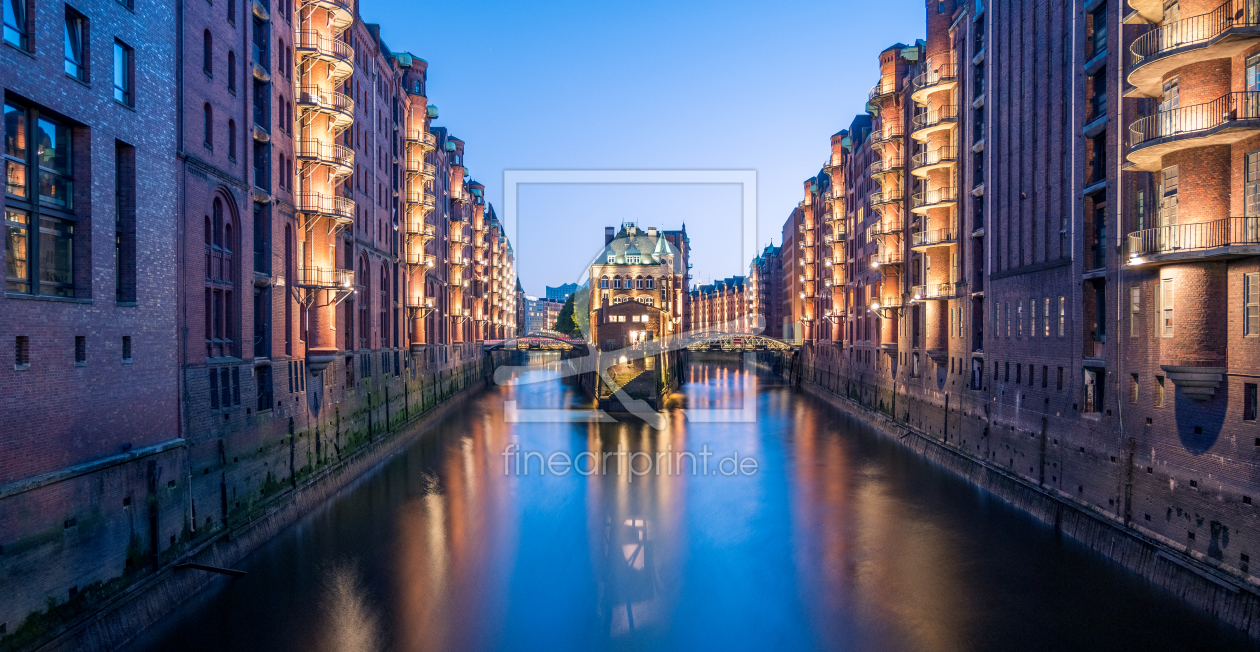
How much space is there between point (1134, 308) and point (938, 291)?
55.1ft

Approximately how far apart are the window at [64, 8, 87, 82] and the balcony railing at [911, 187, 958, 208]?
33025mm

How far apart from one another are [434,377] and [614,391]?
13.5 metres

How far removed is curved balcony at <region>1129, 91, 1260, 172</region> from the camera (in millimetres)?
15844

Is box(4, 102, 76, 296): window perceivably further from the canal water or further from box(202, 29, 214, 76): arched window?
the canal water

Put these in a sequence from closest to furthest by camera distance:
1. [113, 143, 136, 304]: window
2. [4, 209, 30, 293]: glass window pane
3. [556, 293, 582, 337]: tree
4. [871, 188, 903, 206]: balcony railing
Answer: [4, 209, 30, 293]: glass window pane
[113, 143, 136, 304]: window
[871, 188, 903, 206]: balcony railing
[556, 293, 582, 337]: tree

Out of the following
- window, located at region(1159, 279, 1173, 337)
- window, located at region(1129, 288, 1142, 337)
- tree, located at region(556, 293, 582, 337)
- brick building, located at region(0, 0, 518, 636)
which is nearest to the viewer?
brick building, located at region(0, 0, 518, 636)

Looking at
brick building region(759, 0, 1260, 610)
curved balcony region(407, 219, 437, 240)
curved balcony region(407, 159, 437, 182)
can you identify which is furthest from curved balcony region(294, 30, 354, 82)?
brick building region(759, 0, 1260, 610)

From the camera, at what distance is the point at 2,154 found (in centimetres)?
1308

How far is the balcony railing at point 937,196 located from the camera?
36.9 m

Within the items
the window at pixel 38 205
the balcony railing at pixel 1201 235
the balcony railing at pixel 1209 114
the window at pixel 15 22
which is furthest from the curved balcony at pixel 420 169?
the balcony railing at pixel 1209 114

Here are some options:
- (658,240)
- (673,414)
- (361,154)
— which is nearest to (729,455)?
(673,414)

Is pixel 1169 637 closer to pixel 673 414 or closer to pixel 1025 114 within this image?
pixel 1025 114

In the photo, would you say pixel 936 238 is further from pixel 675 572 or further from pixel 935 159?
pixel 675 572

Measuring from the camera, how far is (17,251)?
13.8m
